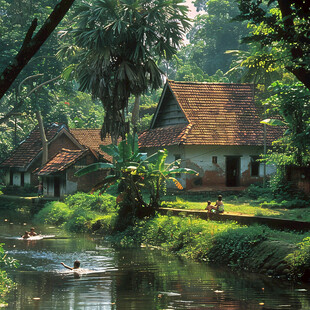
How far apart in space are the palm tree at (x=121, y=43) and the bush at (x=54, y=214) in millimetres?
5156

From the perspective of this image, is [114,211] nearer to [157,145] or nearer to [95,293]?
[157,145]

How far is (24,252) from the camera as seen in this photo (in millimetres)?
22375

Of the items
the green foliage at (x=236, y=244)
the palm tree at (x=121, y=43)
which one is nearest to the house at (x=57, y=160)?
the palm tree at (x=121, y=43)

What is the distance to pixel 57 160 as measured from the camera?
138ft

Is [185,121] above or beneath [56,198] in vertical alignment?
above

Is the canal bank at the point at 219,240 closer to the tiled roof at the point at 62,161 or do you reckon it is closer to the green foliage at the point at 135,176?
the green foliage at the point at 135,176

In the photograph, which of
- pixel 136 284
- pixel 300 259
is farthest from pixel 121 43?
pixel 300 259

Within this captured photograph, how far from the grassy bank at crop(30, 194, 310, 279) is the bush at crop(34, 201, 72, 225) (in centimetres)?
190

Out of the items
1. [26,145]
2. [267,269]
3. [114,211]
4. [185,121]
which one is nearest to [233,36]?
[26,145]

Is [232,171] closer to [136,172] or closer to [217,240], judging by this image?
[136,172]

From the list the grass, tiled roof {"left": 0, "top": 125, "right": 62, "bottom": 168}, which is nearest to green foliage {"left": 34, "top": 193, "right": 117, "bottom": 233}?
the grass

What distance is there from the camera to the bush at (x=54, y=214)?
3331 cm

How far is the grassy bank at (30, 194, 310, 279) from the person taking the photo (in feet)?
51.9

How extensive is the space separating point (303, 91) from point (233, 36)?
46593 mm
